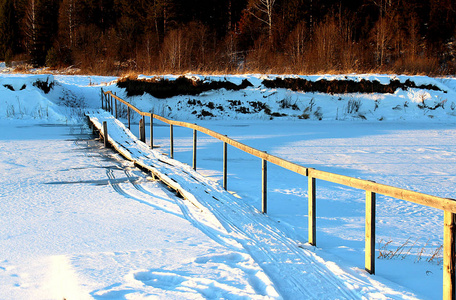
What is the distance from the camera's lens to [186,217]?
5.35 meters

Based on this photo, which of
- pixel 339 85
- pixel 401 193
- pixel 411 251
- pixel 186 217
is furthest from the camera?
pixel 339 85

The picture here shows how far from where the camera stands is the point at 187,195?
20.3ft

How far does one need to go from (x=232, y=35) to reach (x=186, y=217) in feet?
124

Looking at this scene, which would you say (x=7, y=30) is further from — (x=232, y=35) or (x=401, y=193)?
(x=401, y=193)

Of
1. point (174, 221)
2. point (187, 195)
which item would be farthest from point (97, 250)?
point (187, 195)

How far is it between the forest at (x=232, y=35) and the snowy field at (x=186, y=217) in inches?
565

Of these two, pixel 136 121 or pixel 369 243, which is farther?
pixel 136 121

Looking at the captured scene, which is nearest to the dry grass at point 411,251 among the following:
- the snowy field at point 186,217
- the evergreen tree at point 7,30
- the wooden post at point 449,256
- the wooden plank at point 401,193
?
the snowy field at point 186,217

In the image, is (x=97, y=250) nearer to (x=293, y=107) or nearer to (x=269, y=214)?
(x=269, y=214)

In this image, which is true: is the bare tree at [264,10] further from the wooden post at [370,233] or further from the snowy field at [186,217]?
the wooden post at [370,233]

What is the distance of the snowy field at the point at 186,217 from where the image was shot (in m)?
3.33

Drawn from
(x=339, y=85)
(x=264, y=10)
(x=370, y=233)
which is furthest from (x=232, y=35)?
(x=370, y=233)

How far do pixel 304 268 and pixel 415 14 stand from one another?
1527 inches

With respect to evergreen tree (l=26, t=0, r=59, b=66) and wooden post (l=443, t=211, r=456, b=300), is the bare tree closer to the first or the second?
evergreen tree (l=26, t=0, r=59, b=66)
